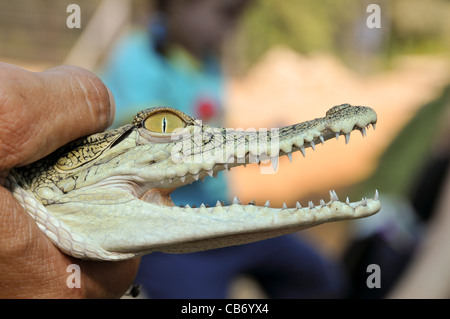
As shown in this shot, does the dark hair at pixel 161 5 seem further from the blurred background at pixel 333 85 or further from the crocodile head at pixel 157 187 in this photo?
the crocodile head at pixel 157 187

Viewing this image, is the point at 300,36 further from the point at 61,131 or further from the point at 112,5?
the point at 61,131

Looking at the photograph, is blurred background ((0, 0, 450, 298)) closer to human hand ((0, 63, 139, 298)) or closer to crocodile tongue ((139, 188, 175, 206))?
crocodile tongue ((139, 188, 175, 206))

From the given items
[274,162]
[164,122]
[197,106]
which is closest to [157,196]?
[164,122]

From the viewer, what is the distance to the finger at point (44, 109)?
4.75 feet

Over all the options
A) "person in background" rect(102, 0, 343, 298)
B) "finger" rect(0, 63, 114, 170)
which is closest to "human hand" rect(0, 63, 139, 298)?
"finger" rect(0, 63, 114, 170)

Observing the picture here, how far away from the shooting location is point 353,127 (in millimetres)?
1651

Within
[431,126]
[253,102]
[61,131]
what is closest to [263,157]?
[61,131]

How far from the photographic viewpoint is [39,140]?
151cm

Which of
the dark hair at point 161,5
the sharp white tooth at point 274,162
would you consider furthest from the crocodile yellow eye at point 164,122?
the dark hair at point 161,5

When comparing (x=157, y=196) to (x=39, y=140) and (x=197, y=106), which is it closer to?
(x=39, y=140)

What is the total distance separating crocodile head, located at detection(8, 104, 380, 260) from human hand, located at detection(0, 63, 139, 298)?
0.28ft

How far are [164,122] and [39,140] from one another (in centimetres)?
41

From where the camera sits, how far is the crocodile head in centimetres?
157

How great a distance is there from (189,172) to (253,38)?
534 inches
